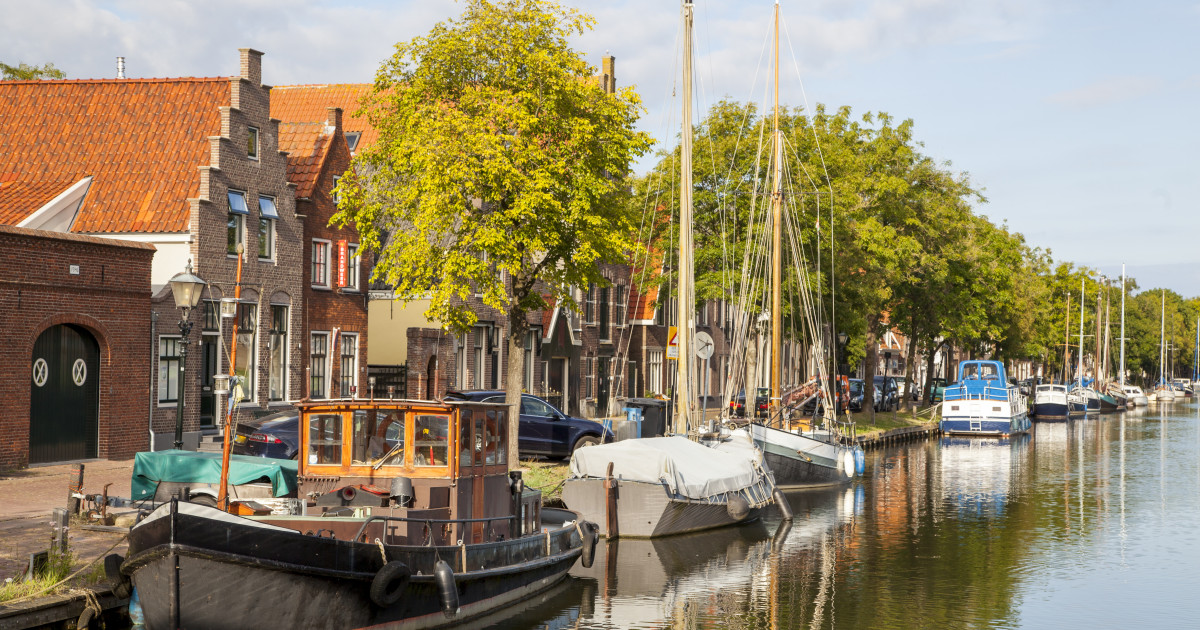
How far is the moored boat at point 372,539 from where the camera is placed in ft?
44.2

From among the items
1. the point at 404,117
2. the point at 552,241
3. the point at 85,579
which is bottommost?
the point at 85,579

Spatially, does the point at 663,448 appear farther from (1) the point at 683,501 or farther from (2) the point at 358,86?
(2) the point at 358,86

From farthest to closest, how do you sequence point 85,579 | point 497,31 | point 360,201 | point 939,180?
point 939,180 → point 360,201 → point 497,31 → point 85,579

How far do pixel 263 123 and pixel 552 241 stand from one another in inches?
490

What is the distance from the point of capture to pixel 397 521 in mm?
15828

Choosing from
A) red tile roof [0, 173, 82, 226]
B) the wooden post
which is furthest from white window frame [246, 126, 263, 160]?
the wooden post

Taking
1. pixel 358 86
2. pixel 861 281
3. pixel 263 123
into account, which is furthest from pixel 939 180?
pixel 263 123

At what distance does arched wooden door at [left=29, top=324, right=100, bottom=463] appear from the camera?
90.0ft

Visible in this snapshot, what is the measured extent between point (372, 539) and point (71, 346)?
15.7 m

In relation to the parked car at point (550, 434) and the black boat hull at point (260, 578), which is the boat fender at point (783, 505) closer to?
the parked car at point (550, 434)

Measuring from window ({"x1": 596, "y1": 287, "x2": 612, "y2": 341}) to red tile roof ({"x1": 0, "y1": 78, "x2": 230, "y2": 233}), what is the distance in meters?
22.6

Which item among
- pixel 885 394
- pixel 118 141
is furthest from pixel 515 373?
pixel 885 394

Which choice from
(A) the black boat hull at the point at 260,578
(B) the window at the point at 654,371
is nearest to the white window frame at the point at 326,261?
(B) the window at the point at 654,371

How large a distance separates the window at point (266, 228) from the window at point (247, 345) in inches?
66.1
